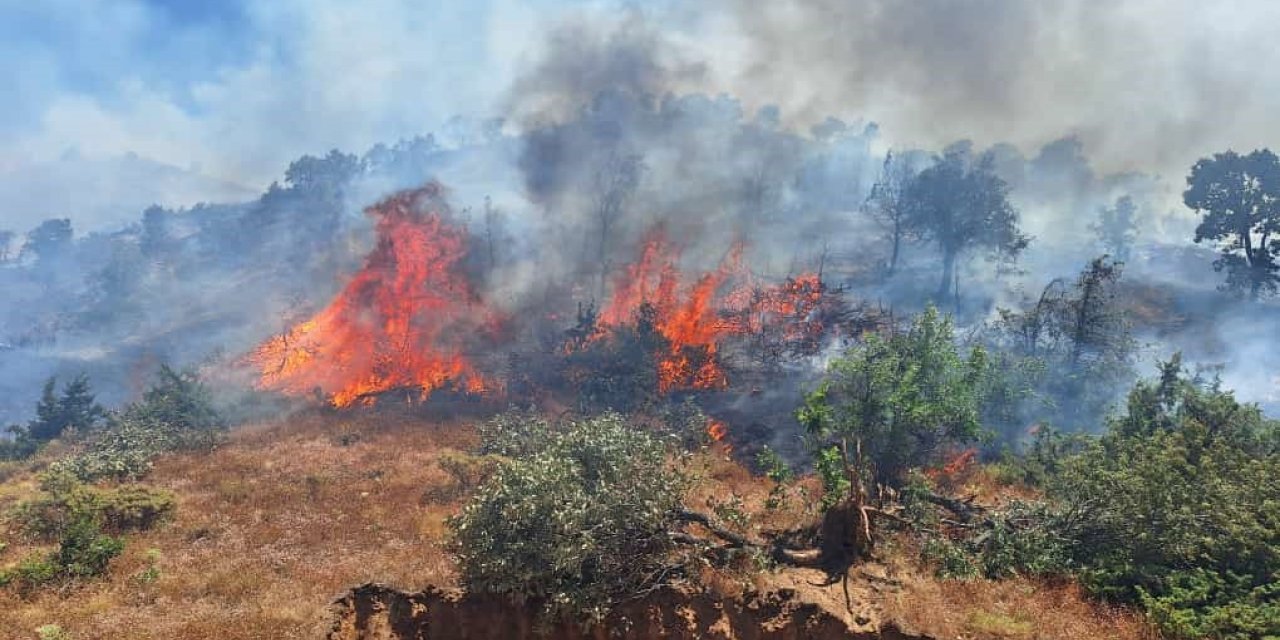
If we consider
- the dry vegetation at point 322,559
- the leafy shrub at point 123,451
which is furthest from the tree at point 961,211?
the leafy shrub at point 123,451

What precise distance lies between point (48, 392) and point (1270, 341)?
61969 millimetres

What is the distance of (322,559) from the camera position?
50.5 feet

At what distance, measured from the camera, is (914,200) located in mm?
49500

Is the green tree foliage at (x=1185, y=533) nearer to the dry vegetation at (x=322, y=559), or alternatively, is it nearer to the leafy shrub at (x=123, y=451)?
the dry vegetation at (x=322, y=559)

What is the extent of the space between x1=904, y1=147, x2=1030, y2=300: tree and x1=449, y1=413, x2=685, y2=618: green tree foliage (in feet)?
134

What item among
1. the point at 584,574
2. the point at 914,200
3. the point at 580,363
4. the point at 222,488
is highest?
the point at 914,200

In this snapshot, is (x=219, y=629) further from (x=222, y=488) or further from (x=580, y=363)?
(x=580, y=363)

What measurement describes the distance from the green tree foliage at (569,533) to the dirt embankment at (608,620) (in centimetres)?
38

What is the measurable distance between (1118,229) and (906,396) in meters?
60.1

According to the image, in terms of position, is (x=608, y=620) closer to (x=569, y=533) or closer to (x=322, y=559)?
(x=569, y=533)

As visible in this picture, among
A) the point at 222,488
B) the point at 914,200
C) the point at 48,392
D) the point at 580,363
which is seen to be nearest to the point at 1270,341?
the point at 914,200

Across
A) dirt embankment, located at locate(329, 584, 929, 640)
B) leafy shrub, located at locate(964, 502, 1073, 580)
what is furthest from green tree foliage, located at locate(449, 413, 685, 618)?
leafy shrub, located at locate(964, 502, 1073, 580)

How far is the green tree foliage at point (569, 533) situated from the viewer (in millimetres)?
10320

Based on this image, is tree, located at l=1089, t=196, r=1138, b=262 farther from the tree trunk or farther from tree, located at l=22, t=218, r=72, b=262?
tree, located at l=22, t=218, r=72, b=262
